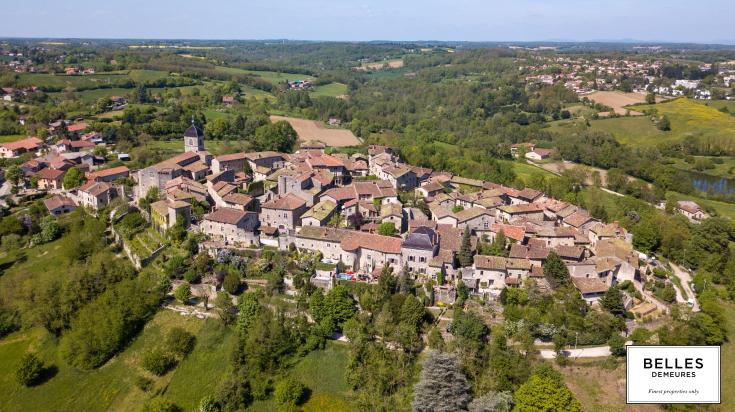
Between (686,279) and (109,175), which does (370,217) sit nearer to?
(686,279)

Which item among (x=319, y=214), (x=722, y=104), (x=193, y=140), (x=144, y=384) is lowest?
(x=144, y=384)

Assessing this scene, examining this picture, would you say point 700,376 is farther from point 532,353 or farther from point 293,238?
point 293,238

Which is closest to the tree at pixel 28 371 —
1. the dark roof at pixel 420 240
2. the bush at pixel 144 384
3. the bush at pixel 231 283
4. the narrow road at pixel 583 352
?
the bush at pixel 144 384

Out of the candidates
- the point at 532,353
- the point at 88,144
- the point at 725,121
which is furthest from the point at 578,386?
the point at 725,121

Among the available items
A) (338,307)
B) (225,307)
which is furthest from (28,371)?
(338,307)

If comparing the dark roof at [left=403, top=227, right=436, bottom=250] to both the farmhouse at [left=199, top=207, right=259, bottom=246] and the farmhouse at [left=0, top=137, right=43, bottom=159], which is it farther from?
the farmhouse at [left=0, top=137, right=43, bottom=159]

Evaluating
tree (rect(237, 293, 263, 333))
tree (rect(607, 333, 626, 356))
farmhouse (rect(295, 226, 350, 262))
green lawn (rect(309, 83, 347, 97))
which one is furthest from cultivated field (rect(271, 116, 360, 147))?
tree (rect(607, 333, 626, 356))
